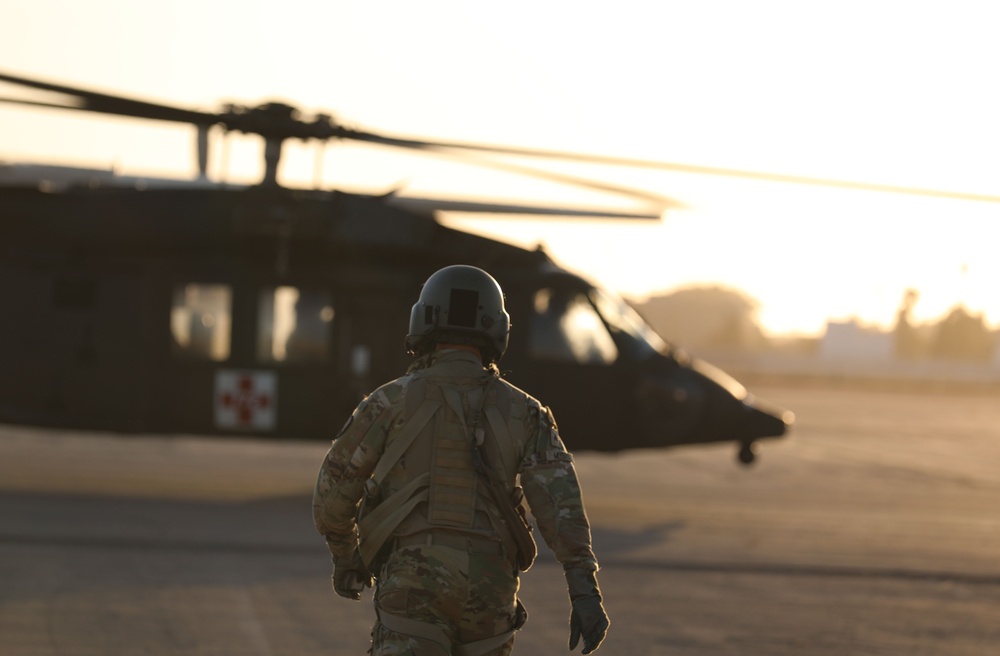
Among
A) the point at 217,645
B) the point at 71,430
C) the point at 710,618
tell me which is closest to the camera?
the point at 217,645

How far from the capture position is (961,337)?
98.7 m

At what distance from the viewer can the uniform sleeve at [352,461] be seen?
3689 millimetres

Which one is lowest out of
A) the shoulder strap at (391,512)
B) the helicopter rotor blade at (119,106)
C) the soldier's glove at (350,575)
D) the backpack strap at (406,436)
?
the soldier's glove at (350,575)

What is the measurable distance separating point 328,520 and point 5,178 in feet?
→ 33.4

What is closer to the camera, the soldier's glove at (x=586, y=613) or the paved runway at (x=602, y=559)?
the soldier's glove at (x=586, y=613)

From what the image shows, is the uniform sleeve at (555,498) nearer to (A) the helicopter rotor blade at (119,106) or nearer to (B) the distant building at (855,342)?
(A) the helicopter rotor blade at (119,106)

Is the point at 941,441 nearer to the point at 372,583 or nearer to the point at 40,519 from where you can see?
the point at 40,519

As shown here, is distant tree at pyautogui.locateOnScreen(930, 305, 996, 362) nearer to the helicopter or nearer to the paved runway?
the paved runway

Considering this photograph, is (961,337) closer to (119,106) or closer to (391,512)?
(119,106)

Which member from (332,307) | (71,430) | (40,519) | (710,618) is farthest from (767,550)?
(71,430)

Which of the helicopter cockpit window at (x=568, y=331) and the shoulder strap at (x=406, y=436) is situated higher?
the shoulder strap at (x=406, y=436)

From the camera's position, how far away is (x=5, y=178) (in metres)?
12.7

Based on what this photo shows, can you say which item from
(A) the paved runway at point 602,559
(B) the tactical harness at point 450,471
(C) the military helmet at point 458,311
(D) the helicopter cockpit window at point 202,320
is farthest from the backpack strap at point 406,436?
(D) the helicopter cockpit window at point 202,320

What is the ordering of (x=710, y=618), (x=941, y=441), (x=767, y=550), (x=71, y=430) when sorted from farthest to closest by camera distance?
(x=941, y=441) → (x=71, y=430) → (x=767, y=550) → (x=710, y=618)
